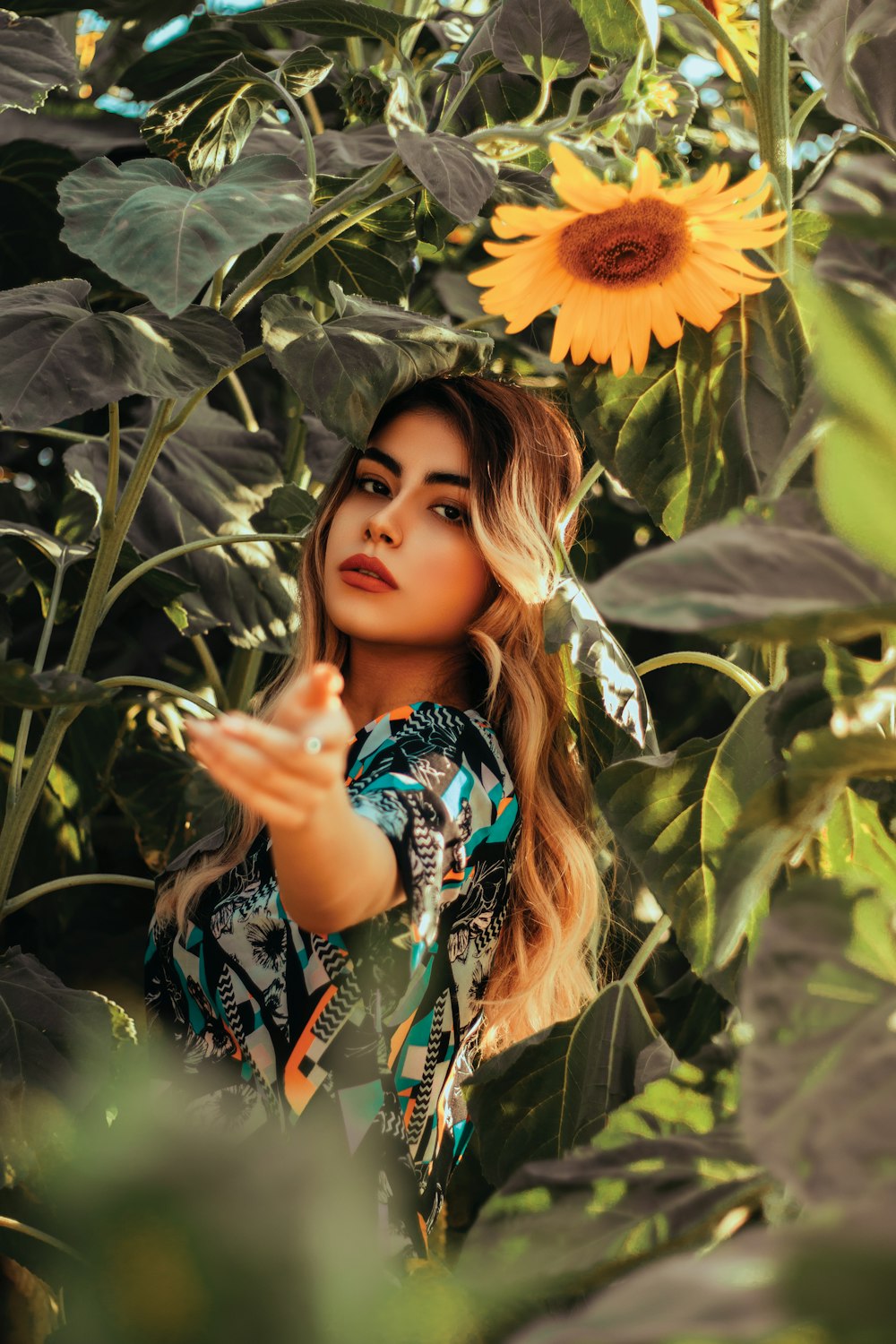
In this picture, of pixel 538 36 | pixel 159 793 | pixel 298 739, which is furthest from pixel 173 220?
pixel 159 793

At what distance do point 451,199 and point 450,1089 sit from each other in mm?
628

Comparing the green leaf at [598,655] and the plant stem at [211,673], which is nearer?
the green leaf at [598,655]

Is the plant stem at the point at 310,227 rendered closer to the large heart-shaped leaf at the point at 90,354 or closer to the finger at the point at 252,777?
the large heart-shaped leaf at the point at 90,354

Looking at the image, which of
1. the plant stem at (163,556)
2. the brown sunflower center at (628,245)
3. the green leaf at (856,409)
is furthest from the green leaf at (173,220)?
the green leaf at (856,409)

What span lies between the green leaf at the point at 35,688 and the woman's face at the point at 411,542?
0.95ft

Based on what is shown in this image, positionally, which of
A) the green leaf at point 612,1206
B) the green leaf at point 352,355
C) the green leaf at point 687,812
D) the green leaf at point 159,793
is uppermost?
the green leaf at point 352,355

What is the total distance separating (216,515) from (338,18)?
51 cm

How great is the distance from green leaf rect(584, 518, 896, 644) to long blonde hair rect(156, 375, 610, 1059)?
588 millimetres

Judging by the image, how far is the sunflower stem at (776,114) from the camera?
2.74ft

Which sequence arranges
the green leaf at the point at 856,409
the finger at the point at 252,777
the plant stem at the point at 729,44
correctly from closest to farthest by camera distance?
the green leaf at the point at 856,409 → the finger at the point at 252,777 → the plant stem at the point at 729,44

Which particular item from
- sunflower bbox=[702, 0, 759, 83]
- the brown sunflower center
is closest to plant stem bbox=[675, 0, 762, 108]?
sunflower bbox=[702, 0, 759, 83]

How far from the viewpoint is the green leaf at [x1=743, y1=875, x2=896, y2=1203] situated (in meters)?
0.29

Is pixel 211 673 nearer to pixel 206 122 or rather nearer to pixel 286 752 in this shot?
pixel 206 122

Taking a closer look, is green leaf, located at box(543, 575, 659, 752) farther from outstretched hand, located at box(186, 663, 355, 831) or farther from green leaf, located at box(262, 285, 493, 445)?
outstretched hand, located at box(186, 663, 355, 831)
